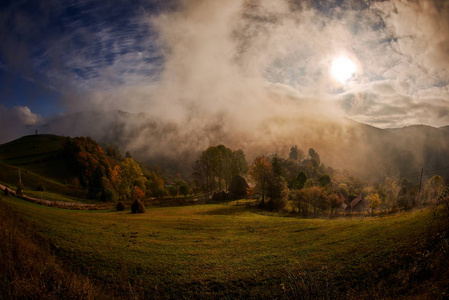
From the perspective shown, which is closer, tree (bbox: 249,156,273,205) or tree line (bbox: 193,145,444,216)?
tree line (bbox: 193,145,444,216)

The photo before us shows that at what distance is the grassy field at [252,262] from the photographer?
9000 millimetres

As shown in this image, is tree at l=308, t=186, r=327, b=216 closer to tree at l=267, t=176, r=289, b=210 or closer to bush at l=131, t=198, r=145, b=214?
tree at l=267, t=176, r=289, b=210

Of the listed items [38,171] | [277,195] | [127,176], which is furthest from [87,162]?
[277,195]

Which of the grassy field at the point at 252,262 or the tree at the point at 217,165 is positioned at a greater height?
the tree at the point at 217,165

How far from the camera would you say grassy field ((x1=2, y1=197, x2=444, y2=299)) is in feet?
29.5

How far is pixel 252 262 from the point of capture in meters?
13.3

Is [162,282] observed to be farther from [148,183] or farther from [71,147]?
[71,147]

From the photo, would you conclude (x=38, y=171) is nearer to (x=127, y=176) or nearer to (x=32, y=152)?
(x=32, y=152)

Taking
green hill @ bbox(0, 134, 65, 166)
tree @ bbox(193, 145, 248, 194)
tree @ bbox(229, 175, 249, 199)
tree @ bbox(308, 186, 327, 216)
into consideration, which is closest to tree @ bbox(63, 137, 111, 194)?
green hill @ bbox(0, 134, 65, 166)

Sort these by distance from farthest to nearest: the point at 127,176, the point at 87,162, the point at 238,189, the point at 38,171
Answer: the point at 38,171 → the point at 87,162 → the point at 238,189 → the point at 127,176

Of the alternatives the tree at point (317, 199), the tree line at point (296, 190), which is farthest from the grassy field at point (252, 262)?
the tree at point (317, 199)

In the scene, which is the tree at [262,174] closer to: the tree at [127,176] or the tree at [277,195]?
the tree at [277,195]

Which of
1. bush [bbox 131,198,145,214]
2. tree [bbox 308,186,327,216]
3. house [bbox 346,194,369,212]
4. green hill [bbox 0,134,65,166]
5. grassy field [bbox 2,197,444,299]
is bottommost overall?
house [bbox 346,194,369,212]

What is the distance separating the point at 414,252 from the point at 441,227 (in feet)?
6.02
